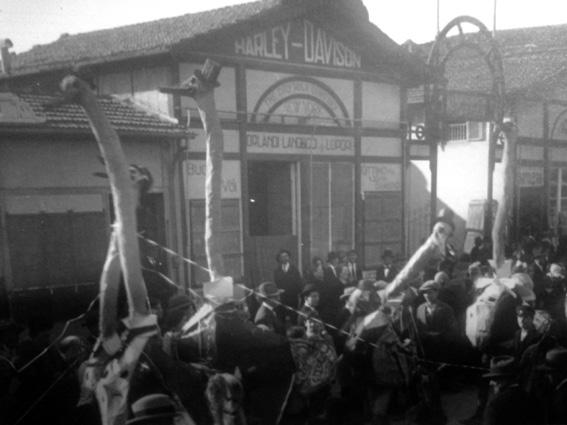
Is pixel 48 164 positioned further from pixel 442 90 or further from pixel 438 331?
pixel 442 90

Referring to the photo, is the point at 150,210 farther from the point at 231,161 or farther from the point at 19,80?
the point at 19,80

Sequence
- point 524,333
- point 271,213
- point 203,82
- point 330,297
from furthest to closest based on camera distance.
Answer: point 271,213, point 330,297, point 524,333, point 203,82

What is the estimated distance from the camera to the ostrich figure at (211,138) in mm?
3977

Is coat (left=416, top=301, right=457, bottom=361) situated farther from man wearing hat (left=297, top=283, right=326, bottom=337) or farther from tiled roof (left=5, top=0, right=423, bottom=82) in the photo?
tiled roof (left=5, top=0, right=423, bottom=82)

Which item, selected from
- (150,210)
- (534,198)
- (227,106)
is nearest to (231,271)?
(150,210)

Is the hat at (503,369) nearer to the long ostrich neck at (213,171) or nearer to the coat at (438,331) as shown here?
the coat at (438,331)

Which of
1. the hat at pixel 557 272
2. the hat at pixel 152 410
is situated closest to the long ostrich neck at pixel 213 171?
the hat at pixel 152 410

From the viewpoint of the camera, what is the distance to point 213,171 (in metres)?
4.17

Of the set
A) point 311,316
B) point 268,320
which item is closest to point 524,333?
point 311,316

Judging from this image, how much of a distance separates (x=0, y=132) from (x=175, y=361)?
12.3ft

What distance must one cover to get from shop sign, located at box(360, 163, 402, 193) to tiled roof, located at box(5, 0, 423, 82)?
183cm

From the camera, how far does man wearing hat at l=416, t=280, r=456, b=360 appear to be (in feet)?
19.5

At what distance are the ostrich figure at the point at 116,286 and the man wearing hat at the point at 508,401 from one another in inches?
89.9

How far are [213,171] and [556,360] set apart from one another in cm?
281
